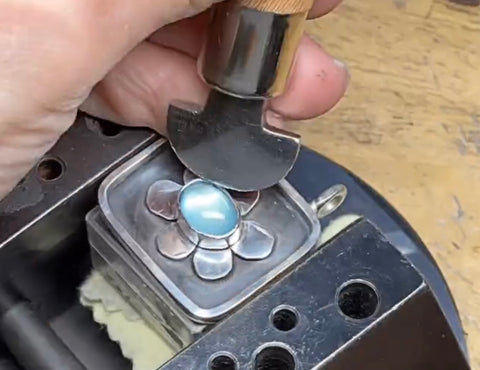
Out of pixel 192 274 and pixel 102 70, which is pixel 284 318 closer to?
pixel 192 274

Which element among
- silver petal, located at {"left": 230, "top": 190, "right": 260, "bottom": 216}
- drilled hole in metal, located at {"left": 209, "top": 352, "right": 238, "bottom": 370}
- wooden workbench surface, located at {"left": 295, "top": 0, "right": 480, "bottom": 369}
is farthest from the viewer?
wooden workbench surface, located at {"left": 295, "top": 0, "right": 480, "bottom": 369}

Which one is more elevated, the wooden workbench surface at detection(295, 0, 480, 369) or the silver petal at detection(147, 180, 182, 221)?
the silver petal at detection(147, 180, 182, 221)

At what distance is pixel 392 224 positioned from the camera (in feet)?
2.75

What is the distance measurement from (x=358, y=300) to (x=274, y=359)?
0.06 metres

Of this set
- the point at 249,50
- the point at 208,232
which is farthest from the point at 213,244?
the point at 249,50

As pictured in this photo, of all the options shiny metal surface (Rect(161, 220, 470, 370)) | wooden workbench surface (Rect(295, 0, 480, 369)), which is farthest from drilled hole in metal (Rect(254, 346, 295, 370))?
wooden workbench surface (Rect(295, 0, 480, 369))

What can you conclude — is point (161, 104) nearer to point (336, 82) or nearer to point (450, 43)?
point (336, 82)

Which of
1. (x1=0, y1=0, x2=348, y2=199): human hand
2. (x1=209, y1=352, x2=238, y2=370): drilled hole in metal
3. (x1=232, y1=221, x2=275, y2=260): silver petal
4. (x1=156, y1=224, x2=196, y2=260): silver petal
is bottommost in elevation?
(x1=156, y1=224, x2=196, y2=260): silver petal

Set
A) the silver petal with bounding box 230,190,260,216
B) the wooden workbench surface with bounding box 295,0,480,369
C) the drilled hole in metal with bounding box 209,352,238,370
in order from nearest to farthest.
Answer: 1. the drilled hole in metal with bounding box 209,352,238,370
2. the silver petal with bounding box 230,190,260,216
3. the wooden workbench surface with bounding box 295,0,480,369

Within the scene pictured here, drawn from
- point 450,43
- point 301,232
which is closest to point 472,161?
point 450,43

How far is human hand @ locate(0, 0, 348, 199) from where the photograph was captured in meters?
0.65

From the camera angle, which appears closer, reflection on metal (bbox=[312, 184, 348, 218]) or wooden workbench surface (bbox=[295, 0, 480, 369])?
reflection on metal (bbox=[312, 184, 348, 218])

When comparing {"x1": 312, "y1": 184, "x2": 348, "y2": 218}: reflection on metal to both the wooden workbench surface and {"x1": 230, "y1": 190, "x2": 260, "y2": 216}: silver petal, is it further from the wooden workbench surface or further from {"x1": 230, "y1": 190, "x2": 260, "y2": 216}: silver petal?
the wooden workbench surface

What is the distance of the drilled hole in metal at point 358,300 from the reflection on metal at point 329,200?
97 mm
